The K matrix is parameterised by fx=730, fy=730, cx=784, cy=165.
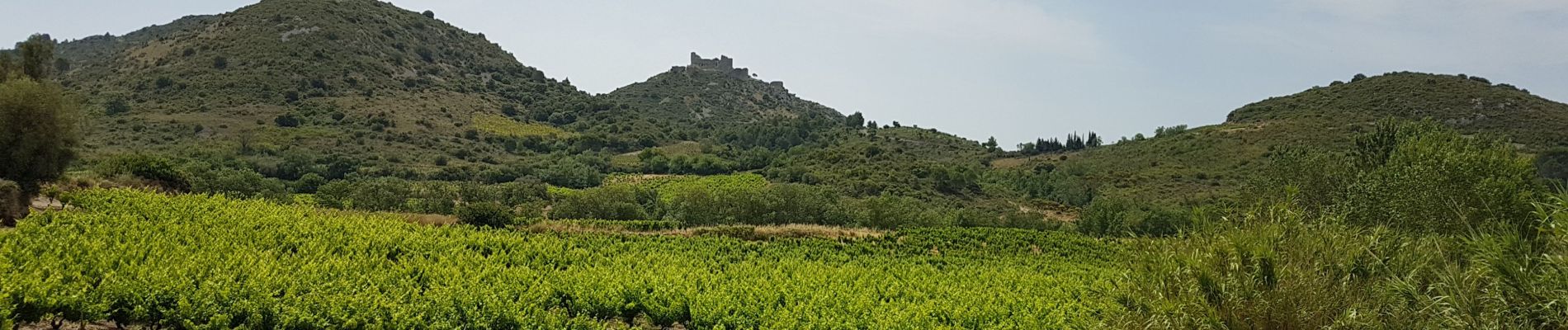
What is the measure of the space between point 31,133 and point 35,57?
12280 mm

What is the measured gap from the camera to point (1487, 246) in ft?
39.0

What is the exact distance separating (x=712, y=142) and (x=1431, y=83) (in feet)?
350

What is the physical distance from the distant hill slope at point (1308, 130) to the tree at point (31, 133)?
3258 inches

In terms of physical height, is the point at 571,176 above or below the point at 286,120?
below

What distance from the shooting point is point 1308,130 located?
91312 millimetres

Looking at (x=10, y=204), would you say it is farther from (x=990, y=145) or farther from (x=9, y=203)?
(x=990, y=145)

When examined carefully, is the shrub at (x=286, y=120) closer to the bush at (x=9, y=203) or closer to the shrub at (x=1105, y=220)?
the bush at (x=9, y=203)

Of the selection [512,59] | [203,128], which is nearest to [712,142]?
[512,59]

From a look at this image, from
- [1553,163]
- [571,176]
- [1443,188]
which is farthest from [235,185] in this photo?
[1553,163]

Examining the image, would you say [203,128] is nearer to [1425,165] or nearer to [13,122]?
[13,122]

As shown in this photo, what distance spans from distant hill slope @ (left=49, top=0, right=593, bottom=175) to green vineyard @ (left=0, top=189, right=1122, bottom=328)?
54.2 meters

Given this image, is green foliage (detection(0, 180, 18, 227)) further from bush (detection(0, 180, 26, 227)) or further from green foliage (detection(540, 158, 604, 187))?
green foliage (detection(540, 158, 604, 187))

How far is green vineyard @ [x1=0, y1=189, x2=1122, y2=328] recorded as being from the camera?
12.6 metres

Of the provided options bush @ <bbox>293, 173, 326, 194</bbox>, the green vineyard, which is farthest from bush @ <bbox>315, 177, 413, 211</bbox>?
the green vineyard
